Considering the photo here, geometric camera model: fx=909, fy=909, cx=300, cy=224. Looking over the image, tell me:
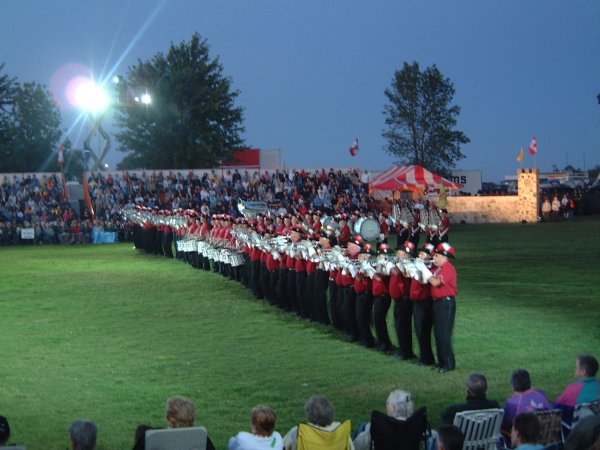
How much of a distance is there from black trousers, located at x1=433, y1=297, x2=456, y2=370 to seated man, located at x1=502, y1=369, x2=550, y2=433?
14.4ft

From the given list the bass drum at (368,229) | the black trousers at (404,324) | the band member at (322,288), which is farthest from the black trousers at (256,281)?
the bass drum at (368,229)

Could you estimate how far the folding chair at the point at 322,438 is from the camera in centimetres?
655

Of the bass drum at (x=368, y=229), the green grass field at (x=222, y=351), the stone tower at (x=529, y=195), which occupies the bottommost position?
the green grass field at (x=222, y=351)

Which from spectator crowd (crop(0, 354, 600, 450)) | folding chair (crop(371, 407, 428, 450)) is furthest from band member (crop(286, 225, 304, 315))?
folding chair (crop(371, 407, 428, 450))

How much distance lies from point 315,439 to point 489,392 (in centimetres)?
450

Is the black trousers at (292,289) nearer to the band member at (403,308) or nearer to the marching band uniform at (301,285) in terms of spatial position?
the marching band uniform at (301,285)

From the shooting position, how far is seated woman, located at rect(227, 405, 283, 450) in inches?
256

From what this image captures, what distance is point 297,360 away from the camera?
12930mm

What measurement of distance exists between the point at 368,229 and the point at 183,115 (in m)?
44.7

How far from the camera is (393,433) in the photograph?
22.1 feet

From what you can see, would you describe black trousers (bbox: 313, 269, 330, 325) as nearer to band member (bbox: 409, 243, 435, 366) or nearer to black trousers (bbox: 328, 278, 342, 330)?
black trousers (bbox: 328, 278, 342, 330)

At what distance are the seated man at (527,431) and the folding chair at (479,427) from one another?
0.60m

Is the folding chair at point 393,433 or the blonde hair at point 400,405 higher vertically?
the blonde hair at point 400,405

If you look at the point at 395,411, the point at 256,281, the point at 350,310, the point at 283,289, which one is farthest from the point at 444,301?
the point at 256,281
